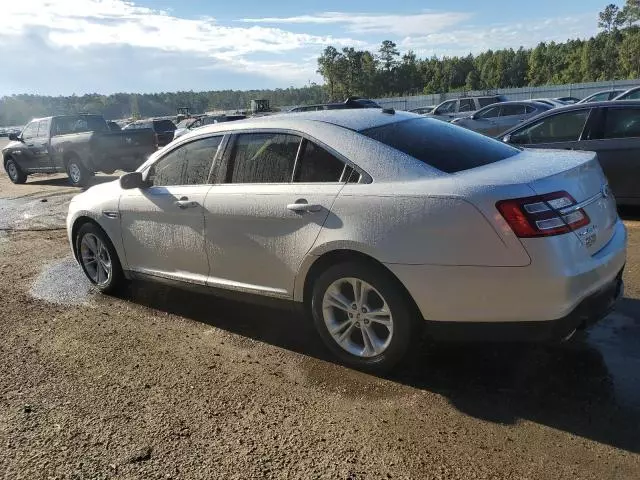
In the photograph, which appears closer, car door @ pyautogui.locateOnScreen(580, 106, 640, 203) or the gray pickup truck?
car door @ pyautogui.locateOnScreen(580, 106, 640, 203)

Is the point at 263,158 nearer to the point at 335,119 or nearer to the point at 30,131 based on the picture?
the point at 335,119

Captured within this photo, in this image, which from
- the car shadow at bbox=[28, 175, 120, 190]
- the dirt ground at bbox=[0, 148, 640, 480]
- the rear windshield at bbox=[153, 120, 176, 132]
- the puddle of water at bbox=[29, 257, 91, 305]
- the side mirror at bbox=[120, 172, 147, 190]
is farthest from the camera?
the rear windshield at bbox=[153, 120, 176, 132]

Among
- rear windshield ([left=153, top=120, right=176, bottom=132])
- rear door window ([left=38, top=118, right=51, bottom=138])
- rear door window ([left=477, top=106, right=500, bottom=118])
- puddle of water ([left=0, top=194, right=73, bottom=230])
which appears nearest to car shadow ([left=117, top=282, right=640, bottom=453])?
puddle of water ([left=0, top=194, right=73, bottom=230])

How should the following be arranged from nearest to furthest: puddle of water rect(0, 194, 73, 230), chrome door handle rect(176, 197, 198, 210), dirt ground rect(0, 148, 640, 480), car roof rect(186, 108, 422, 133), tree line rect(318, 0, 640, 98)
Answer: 1. dirt ground rect(0, 148, 640, 480)
2. car roof rect(186, 108, 422, 133)
3. chrome door handle rect(176, 197, 198, 210)
4. puddle of water rect(0, 194, 73, 230)
5. tree line rect(318, 0, 640, 98)

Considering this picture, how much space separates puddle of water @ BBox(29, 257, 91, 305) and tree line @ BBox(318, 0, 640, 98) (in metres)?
82.3

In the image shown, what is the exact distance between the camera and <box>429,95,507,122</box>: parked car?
70.7ft

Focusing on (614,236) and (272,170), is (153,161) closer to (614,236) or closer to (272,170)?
(272,170)

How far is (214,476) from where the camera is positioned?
275cm

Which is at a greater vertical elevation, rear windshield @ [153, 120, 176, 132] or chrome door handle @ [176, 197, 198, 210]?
chrome door handle @ [176, 197, 198, 210]

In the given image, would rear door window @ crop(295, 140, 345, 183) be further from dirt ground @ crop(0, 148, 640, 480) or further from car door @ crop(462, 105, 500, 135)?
car door @ crop(462, 105, 500, 135)

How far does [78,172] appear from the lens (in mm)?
14812

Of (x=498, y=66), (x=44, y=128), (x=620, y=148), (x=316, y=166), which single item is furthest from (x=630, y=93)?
(x=498, y=66)

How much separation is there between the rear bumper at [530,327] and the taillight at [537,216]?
45cm

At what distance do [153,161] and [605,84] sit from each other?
4638 centimetres
